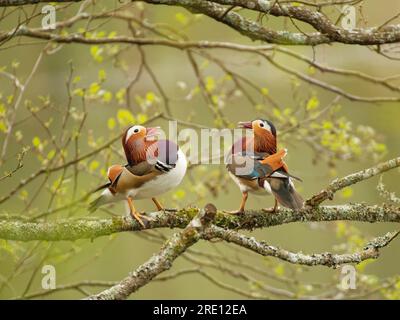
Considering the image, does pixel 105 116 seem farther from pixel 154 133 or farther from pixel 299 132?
pixel 154 133

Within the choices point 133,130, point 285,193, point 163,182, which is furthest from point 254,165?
point 133,130

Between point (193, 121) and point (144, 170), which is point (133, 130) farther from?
point (193, 121)

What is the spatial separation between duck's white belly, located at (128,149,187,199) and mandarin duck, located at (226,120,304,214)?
249 mm

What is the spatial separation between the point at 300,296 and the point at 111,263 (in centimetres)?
487

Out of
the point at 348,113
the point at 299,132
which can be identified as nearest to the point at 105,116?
the point at 348,113

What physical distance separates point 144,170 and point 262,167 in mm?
457

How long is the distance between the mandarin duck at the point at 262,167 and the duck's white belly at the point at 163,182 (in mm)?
249

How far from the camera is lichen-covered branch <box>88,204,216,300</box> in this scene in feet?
8.64

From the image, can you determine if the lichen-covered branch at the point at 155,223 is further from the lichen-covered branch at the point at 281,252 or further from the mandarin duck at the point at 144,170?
the lichen-covered branch at the point at 281,252

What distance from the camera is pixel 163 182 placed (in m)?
3.10

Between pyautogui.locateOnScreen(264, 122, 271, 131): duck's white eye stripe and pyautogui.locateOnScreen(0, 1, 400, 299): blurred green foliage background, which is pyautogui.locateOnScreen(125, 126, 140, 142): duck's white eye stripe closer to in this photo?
pyautogui.locateOnScreen(264, 122, 271, 131): duck's white eye stripe

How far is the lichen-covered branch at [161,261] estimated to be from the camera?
2633mm

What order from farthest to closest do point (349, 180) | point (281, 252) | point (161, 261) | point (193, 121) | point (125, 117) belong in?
1. point (193, 121)
2. point (125, 117)
3. point (349, 180)
4. point (281, 252)
5. point (161, 261)
